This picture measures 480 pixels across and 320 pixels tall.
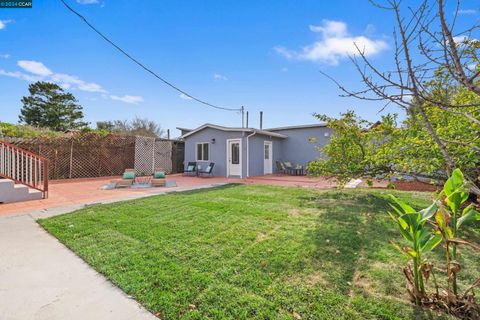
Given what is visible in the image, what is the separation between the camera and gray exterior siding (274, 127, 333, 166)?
1495cm

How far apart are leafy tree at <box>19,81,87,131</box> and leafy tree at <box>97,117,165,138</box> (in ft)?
10.3

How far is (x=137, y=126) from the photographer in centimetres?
3130

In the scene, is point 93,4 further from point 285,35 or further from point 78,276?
point 78,276

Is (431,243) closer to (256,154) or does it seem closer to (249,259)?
(249,259)

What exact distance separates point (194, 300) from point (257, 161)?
1204 cm

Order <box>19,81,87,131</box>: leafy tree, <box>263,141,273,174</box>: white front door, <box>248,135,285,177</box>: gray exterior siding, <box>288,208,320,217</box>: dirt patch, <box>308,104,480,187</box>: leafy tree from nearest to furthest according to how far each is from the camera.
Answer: <box>308,104,480,187</box>: leafy tree, <box>288,208,320,217</box>: dirt patch, <box>248,135,285,177</box>: gray exterior siding, <box>263,141,273,174</box>: white front door, <box>19,81,87,131</box>: leafy tree

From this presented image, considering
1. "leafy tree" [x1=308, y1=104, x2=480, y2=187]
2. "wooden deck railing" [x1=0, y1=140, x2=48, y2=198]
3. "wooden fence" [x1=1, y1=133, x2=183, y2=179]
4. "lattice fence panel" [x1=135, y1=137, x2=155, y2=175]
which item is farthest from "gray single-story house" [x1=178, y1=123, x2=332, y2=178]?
"wooden deck railing" [x1=0, y1=140, x2=48, y2=198]

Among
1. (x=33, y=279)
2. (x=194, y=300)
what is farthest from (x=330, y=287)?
(x=33, y=279)

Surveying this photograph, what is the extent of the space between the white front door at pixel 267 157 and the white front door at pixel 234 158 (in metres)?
2.12

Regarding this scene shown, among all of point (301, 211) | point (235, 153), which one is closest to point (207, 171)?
point (235, 153)

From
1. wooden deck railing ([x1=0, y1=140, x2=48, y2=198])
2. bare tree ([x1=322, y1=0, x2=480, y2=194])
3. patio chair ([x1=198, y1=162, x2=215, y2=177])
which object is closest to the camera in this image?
bare tree ([x1=322, y1=0, x2=480, y2=194])

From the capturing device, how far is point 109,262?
2980 mm

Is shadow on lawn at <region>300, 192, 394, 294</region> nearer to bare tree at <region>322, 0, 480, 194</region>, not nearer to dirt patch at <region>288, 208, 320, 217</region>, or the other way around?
dirt patch at <region>288, 208, 320, 217</region>

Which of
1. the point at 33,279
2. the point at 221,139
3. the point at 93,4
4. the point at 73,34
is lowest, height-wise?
the point at 33,279
